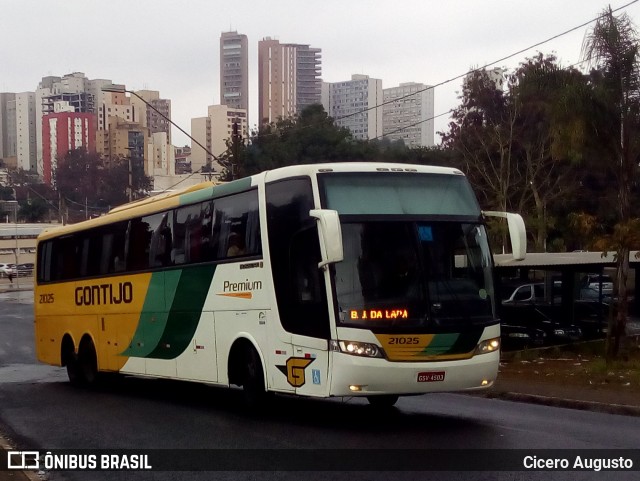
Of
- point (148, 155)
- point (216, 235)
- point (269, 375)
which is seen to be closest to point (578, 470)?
point (269, 375)

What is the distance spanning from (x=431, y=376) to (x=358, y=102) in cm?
16865

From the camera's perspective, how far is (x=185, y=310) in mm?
15719

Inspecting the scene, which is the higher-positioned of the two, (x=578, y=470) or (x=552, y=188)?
(x=552, y=188)

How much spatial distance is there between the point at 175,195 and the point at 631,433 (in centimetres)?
839

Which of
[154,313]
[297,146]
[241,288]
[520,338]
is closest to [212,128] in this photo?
[297,146]

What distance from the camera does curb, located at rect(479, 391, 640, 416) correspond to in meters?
14.2

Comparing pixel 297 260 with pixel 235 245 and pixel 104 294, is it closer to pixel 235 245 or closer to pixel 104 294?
pixel 235 245

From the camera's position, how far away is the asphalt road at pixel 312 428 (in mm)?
9852

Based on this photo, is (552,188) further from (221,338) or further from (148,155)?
(148,155)

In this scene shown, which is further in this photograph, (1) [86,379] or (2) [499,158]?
(2) [499,158]

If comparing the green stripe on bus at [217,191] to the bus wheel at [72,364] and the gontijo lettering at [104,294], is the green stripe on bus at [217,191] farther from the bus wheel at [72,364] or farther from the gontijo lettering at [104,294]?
the bus wheel at [72,364]

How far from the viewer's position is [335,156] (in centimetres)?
5791

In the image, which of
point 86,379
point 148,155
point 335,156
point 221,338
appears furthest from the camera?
point 148,155

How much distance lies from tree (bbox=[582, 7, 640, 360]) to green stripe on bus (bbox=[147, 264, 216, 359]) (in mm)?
9593
